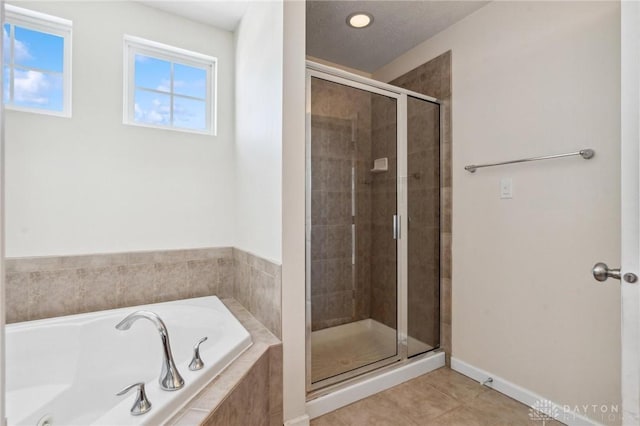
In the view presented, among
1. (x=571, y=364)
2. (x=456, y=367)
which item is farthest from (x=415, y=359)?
(x=571, y=364)

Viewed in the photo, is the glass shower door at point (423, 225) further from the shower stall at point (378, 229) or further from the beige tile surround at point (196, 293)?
the beige tile surround at point (196, 293)

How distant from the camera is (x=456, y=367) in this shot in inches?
86.5

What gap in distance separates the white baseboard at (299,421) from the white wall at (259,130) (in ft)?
2.67

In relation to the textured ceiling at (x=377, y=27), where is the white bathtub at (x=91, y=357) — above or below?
below

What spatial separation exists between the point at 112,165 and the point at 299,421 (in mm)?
1901

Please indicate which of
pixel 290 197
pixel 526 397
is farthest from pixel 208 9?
pixel 526 397

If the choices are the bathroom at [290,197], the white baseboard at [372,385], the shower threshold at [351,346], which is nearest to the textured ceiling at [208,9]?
the bathroom at [290,197]

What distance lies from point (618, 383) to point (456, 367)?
3.01 ft

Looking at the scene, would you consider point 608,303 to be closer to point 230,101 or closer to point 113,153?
point 230,101

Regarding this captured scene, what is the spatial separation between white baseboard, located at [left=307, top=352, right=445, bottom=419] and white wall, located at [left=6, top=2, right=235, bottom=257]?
1.31 metres

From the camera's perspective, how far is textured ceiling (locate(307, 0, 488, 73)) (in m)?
2.09

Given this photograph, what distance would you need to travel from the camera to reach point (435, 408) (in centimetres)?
176

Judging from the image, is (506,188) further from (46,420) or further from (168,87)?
(46,420)

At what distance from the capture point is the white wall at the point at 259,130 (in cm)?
164
